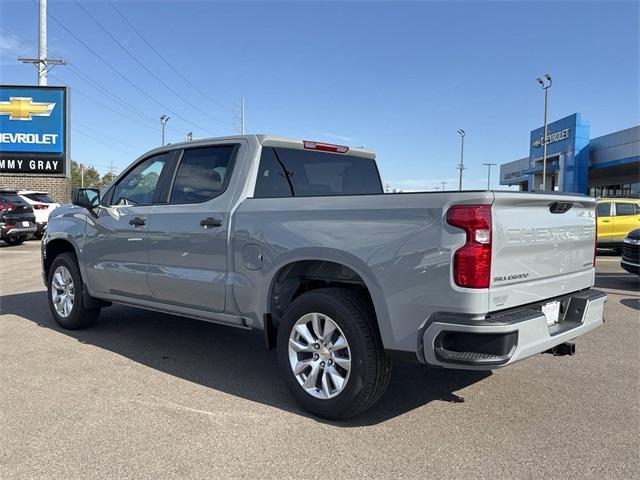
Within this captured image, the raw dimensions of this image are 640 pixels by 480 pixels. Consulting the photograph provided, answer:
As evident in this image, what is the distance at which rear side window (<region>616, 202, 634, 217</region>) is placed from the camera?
52.5ft

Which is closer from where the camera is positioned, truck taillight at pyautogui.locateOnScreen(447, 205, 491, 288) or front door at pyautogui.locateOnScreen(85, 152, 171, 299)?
truck taillight at pyautogui.locateOnScreen(447, 205, 491, 288)

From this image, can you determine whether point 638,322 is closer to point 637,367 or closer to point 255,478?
point 637,367

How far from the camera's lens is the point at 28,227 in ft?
54.7

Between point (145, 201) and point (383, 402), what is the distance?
9.70ft

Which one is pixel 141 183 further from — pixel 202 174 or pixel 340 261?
pixel 340 261

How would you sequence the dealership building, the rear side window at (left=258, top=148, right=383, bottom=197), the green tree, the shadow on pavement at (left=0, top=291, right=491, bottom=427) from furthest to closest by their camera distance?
1. the green tree
2. the dealership building
3. the rear side window at (left=258, top=148, right=383, bottom=197)
4. the shadow on pavement at (left=0, top=291, right=491, bottom=427)

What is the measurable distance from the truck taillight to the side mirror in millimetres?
4085

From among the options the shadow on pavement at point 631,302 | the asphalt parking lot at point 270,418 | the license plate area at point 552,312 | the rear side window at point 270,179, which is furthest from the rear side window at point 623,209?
the rear side window at point 270,179

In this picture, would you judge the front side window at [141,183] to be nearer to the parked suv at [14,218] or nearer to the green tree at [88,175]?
the parked suv at [14,218]

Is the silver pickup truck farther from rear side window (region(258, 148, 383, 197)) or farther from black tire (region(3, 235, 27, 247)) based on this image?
black tire (region(3, 235, 27, 247))

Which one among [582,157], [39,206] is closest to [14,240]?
[39,206]

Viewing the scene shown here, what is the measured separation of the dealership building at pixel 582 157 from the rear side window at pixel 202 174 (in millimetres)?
32192

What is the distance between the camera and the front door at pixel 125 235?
5.21 metres

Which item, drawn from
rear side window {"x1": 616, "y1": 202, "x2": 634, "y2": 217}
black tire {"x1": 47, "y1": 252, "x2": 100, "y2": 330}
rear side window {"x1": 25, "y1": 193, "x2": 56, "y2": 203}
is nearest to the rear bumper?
black tire {"x1": 47, "y1": 252, "x2": 100, "y2": 330}
